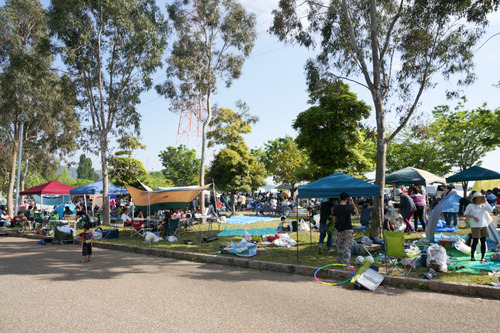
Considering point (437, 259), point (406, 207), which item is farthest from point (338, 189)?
point (406, 207)

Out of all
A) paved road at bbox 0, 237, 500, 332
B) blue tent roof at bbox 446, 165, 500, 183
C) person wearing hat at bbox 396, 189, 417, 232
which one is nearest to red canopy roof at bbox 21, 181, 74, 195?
paved road at bbox 0, 237, 500, 332

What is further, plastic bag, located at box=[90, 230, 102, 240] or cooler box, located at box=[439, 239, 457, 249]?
plastic bag, located at box=[90, 230, 102, 240]

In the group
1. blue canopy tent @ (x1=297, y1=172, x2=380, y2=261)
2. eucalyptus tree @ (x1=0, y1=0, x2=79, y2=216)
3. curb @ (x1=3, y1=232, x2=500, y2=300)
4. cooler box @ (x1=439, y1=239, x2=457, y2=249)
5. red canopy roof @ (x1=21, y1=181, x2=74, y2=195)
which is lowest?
curb @ (x1=3, y1=232, x2=500, y2=300)

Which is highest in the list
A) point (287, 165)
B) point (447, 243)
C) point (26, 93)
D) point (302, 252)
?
point (26, 93)

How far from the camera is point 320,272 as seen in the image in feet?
23.0

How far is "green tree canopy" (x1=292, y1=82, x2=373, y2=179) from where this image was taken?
20641 millimetres

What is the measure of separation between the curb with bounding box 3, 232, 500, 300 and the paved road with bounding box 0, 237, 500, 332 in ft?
0.87

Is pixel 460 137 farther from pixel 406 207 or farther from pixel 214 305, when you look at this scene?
pixel 214 305

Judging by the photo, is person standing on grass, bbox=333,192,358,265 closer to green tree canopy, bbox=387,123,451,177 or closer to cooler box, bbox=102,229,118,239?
cooler box, bbox=102,229,118,239

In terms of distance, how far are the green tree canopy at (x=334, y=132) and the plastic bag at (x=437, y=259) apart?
1402cm

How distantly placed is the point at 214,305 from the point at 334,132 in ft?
56.8

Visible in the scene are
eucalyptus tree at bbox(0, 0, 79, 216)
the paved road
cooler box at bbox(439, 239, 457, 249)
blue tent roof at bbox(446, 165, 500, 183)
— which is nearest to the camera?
the paved road

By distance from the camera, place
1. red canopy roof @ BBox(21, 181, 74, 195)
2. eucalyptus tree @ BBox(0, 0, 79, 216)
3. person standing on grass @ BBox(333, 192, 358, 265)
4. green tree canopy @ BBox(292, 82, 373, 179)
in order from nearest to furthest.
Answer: person standing on grass @ BBox(333, 192, 358, 265)
red canopy roof @ BBox(21, 181, 74, 195)
green tree canopy @ BBox(292, 82, 373, 179)
eucalyptus tree @ BBox(0, 0, 79, 216)

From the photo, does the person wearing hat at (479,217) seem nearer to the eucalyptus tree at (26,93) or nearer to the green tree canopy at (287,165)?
the eucalyptus tree at (26,93)
